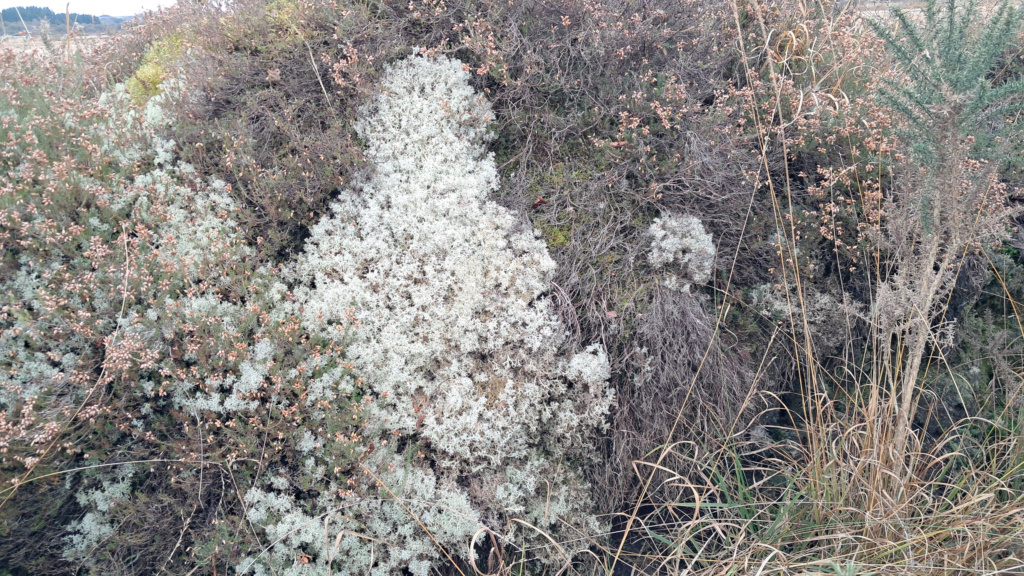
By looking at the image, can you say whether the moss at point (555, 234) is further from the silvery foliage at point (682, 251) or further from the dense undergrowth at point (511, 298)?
the silvery foliage at point (682, 251)

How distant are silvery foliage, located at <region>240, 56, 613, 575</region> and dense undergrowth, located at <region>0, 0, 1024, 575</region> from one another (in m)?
0.02

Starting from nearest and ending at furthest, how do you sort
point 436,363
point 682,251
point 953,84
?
point 953,84 → point 436,363 → point 682,251

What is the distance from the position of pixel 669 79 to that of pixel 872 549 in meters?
2.88

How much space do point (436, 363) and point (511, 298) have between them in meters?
0.57

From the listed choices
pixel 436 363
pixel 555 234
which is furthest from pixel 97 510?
pixel 555 234

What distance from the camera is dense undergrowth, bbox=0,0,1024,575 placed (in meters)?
2.53

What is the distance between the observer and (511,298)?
10.7 feet

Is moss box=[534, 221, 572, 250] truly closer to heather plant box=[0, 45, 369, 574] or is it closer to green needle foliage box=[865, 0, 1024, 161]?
heather plant box=[0, 45, 369, 574]

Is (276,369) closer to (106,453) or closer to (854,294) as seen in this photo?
(106,453)

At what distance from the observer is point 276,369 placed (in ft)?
9.14

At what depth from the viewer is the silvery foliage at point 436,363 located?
2.72m

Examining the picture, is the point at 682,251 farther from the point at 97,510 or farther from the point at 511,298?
the point at 97,510

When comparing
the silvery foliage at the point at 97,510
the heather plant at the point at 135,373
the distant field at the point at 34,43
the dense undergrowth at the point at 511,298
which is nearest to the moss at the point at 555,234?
the dense undergrowth at the point at 511,298

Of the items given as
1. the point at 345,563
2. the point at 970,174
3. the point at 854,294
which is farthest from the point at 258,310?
the point at 970,174
